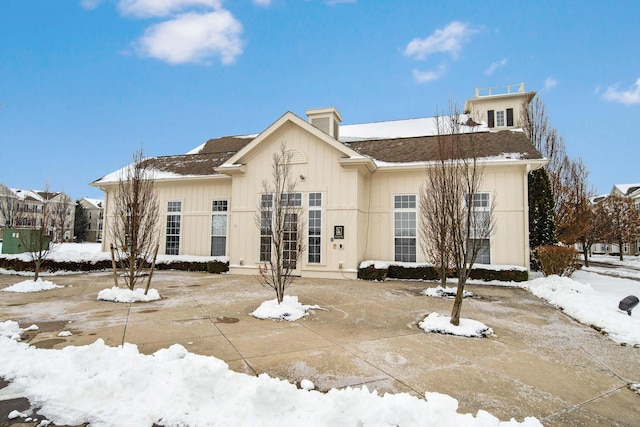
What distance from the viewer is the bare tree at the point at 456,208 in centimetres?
589

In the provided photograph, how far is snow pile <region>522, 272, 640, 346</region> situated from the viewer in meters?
5.70

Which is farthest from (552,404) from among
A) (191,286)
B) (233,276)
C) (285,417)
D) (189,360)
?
(233,276)

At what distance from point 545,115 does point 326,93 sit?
16.1m

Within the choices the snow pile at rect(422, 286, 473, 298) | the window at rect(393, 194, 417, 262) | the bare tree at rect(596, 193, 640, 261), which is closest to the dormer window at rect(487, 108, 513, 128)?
the bare tree at rect(596, 193, 640, 261)

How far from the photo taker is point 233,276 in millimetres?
12523

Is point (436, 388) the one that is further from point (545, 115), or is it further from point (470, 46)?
point (545, 115)

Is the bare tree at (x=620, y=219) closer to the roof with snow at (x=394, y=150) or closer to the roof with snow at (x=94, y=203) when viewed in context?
the roof with snow at (x=394, y=150)

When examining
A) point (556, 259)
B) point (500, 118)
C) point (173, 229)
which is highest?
point (500, 118)

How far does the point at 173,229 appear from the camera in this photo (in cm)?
1555

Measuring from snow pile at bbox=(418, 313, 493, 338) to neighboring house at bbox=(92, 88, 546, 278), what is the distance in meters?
5.97

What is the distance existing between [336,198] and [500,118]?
21.3 m

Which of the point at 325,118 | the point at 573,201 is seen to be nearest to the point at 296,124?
the point at 325,118

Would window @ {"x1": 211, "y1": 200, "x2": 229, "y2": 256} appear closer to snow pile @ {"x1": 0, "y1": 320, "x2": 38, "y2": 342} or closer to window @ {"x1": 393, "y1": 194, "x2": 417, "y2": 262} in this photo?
window @ {"x1": 393, "y1": 194, "x2": 417, "y2": 262}

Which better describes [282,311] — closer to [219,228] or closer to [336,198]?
[336,198]
